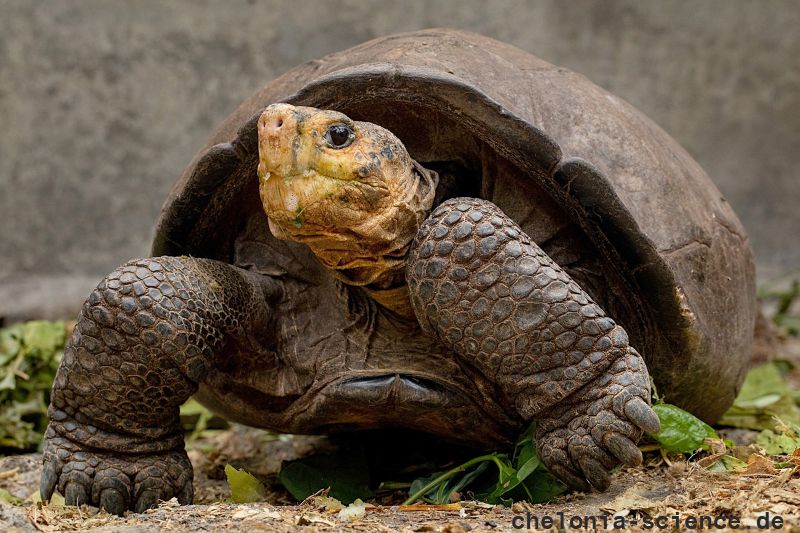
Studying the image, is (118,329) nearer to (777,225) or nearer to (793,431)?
(793,431)

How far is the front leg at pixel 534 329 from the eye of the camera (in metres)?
2.64

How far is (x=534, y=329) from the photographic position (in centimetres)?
265

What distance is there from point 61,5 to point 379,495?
5264mm

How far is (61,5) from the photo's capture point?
281 inches

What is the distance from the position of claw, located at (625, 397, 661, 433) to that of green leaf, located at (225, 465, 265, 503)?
4.17 feet

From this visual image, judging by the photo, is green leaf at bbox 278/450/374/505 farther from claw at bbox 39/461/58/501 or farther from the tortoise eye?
the tortoise eye

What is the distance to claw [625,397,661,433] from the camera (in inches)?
103

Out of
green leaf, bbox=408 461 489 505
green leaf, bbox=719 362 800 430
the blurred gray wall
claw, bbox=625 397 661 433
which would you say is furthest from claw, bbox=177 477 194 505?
the blurred gray wall

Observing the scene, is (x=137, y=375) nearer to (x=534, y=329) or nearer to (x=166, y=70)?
(x=534, y=329)

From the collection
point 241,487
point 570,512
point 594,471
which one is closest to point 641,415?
point 594,471

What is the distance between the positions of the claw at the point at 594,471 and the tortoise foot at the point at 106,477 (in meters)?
1.29

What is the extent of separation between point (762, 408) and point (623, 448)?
1.82m

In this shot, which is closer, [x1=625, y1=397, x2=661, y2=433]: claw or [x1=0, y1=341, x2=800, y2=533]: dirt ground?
[x1=0, y1=341, x2=800, y2=533]: dirt ground

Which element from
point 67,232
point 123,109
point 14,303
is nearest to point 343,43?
point 123,109
